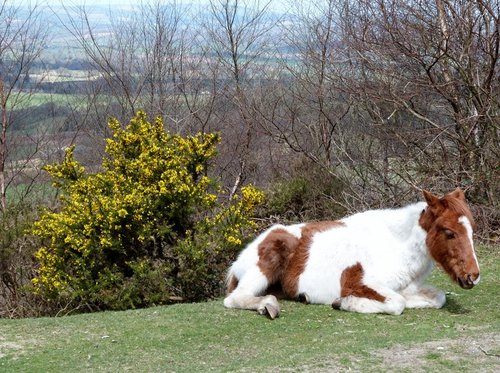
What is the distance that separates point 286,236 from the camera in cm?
928

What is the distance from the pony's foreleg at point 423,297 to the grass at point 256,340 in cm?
14

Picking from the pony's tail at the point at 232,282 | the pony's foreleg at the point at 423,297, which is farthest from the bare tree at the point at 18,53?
the pony's foreleg at the point at 423,297

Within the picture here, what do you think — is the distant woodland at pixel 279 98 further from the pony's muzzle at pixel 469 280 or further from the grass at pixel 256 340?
the pony's muzzle at pixel 469 280

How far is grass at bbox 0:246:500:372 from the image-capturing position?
21.6 feet

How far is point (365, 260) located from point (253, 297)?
1358 millimetres

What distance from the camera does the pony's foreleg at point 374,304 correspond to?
328 inches

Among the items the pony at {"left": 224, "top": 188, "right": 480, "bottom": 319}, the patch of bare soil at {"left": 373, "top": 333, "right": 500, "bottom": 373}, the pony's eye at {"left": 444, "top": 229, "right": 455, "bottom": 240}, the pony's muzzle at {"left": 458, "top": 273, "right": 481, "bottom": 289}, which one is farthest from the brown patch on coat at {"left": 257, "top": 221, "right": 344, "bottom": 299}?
the patch of bare soil at {"left": 373, "top": 333, "right": 500, "bottom": 373}

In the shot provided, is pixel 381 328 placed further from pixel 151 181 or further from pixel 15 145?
pixel 15 145

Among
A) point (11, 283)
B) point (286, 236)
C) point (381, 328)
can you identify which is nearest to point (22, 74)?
point (11, 283)

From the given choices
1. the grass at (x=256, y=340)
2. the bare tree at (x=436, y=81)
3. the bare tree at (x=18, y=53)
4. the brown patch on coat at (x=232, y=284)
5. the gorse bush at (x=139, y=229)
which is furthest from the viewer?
the bare tree at (x=18, y=53)

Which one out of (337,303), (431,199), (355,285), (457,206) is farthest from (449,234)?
(337,303)

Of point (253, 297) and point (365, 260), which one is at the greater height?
point (365, 260)

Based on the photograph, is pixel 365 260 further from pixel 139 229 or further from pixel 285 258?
pixel 139 229

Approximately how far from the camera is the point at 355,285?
8656 mm
